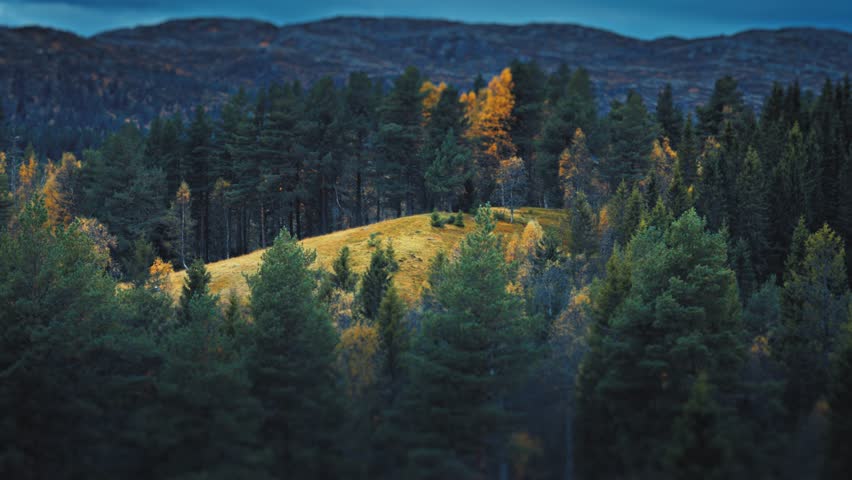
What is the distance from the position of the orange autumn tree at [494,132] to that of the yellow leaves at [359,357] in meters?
42.1

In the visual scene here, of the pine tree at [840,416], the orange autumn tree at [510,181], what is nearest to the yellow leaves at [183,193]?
the orange autumn tree at [510,181]

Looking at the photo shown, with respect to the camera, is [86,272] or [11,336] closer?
[11,336]

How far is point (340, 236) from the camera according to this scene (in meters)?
63.8

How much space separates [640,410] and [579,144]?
40911 millimetres

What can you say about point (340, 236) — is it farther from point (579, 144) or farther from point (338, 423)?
point (338, 423)

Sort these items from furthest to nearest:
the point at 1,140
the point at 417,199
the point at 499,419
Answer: the point at 1,140
the point at 417,199
the point at 499,419

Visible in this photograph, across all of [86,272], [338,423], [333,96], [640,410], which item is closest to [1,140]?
[333,96]

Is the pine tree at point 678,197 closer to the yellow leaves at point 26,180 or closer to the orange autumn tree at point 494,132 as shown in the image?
the orange autumn tree at point 494,132

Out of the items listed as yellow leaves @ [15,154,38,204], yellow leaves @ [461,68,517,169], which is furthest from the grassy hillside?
yellow leaves @ [15,154,38,204]

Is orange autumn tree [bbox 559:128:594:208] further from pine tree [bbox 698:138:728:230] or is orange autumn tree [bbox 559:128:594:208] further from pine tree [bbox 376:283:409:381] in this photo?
pine tree [bbox 376:283:409:381]

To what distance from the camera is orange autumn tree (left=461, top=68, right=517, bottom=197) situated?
250 feet

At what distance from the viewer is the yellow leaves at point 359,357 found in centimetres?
3416

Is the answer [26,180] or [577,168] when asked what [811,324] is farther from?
[26,180]

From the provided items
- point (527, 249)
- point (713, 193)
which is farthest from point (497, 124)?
point (527, 249)
